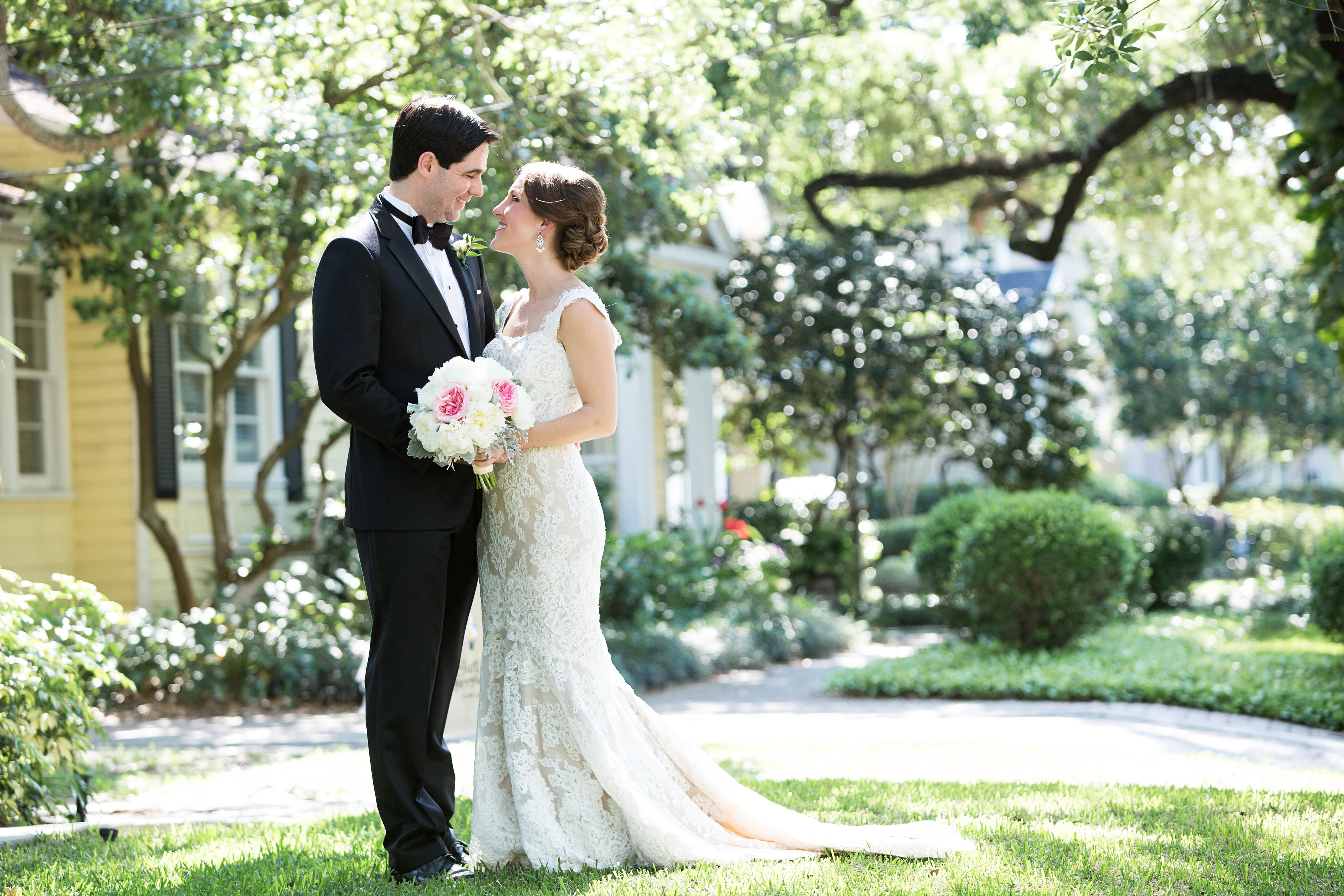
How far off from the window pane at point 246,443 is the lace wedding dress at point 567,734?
836cm

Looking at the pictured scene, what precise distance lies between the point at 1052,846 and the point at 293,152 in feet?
19.7

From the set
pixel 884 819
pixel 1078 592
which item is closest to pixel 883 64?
pixel 1078 592

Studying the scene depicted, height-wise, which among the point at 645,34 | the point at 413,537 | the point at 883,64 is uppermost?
the point at 883,64

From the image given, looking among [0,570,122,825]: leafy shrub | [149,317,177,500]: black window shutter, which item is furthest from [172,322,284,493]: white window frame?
[0,570,122,825]: leafy shrub

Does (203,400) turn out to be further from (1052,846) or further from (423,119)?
(1052,846)

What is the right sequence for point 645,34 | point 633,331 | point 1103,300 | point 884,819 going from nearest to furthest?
point 884,819 → point 645,34 → point 633,331 → point 1103,300

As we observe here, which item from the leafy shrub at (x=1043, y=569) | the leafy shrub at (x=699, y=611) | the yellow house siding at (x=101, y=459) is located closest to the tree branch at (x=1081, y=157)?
the leafy shrub at (x=1043, y=569)

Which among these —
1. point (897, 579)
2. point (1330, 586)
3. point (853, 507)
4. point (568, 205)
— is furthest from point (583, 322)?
point (897, 579)

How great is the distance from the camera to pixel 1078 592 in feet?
31.3

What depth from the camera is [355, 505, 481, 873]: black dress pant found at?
3.44 metres

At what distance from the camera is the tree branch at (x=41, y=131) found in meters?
5.94

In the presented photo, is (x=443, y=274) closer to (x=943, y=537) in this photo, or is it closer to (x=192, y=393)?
(x=192, y=393)

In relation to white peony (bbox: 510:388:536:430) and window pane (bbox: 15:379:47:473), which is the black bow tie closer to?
white peony (bbox: 510:388:536:430)

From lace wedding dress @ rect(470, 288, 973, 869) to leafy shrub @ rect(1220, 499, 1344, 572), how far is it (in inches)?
511
